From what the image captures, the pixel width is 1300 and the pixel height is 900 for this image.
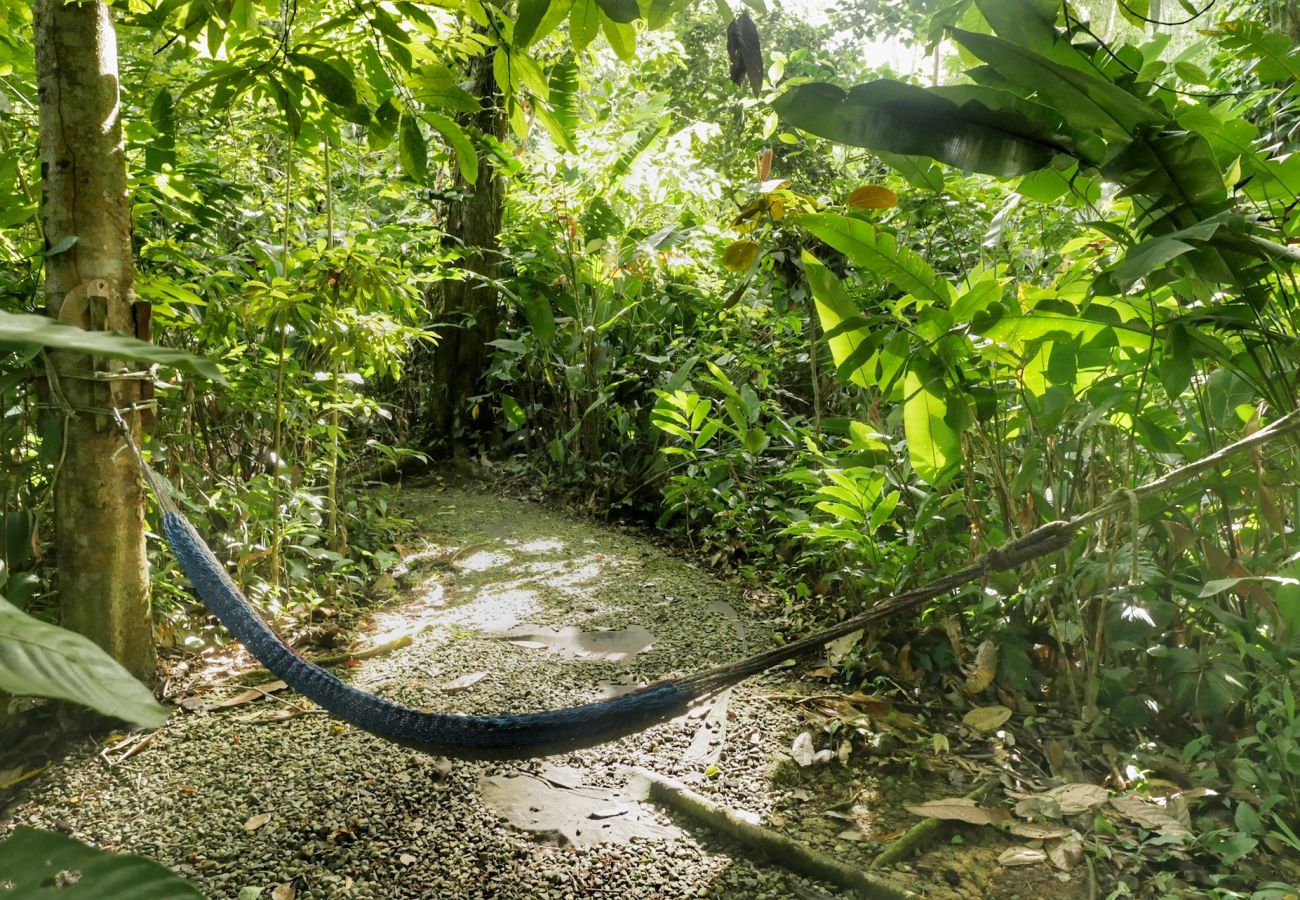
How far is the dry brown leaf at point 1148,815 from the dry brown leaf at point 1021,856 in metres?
0.17

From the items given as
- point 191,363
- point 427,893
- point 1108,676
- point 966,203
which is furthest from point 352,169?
point 191,363

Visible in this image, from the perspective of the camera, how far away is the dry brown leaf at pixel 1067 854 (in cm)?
139

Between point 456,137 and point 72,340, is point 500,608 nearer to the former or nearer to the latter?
point 456,137

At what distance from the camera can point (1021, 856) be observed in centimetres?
143

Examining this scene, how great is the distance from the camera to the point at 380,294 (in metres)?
2.40

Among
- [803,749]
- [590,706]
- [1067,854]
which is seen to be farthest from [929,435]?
[590,706]

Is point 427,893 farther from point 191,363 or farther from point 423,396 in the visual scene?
point 423,396

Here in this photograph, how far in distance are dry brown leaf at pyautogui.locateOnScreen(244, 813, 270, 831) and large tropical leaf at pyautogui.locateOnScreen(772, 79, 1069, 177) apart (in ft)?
5.04

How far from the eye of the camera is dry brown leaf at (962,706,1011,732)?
179 centimetres

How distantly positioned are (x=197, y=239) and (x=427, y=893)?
1883 mm

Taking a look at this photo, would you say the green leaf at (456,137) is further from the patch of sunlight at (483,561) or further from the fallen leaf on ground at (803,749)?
the patch of sunlight at (483,561)

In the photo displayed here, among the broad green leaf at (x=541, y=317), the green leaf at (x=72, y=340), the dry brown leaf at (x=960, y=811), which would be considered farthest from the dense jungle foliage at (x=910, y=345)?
the broad green leaf at (x=541, y=317)

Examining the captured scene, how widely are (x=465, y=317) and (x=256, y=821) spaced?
371 cm

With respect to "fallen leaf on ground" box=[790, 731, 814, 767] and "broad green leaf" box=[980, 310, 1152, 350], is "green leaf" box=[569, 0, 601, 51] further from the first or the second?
"fallen leaf on ground" box=[790, 731, 814, 767]
